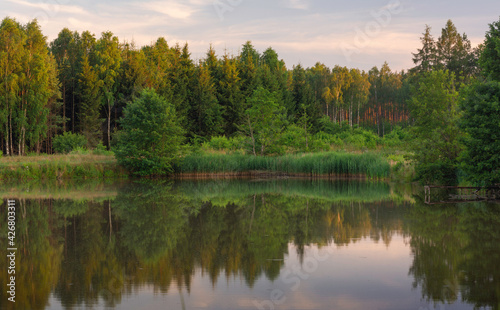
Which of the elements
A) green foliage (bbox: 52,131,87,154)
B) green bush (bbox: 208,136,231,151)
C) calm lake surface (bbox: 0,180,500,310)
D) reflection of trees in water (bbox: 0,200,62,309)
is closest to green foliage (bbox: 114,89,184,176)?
green bush (bbox: 208,136,231,151)

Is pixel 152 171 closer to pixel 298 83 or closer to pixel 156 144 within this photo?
pixel 156 144

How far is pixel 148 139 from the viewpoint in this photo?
30.8 meters

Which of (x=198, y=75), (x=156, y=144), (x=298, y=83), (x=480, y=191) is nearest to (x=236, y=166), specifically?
(x=156, y=144)

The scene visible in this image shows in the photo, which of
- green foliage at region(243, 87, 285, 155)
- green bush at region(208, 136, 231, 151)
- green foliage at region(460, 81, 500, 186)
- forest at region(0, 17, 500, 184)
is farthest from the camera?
green bush at region(208, 136, 231, 151)

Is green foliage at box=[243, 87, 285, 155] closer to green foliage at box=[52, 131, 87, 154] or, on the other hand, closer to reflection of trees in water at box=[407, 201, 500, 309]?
green foliage at box=[52, 131, 87, 154]

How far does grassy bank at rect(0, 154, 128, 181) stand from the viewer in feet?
92.4

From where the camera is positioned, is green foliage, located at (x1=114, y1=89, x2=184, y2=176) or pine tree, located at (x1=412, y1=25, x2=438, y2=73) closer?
green foliage, located at (x1=114, y1=89, x2=184, y2=176)

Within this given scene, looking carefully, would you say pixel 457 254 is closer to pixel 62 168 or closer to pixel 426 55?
pixel 62 168

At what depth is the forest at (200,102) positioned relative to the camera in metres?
21.3

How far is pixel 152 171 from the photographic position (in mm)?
30953

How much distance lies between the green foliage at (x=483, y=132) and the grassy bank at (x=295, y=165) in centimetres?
1002

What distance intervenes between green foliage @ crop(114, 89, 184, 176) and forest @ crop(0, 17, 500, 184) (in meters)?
0.09

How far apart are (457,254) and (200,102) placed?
41.2m

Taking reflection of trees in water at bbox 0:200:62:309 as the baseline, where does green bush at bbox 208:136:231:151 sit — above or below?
above
